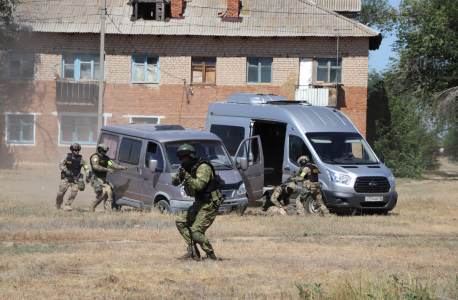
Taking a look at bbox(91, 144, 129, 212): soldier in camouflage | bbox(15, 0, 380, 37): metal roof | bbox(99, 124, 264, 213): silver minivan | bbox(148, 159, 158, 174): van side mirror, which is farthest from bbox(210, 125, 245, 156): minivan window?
bbox(15, 0, 380, 37): metal roof

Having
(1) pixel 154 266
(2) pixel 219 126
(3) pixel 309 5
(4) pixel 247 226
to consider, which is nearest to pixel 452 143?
(3) pixel 309 5

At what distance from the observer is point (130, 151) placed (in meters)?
12.3

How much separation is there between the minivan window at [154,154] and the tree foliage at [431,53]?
59.8 ft

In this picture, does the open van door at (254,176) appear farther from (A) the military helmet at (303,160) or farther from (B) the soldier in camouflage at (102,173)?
(B) the soldier in camouflage at (102,173)

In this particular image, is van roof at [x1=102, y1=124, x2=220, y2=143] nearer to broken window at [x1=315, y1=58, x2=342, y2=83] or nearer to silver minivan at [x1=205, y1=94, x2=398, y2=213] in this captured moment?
silver minivan at [x1=205, y1=94, x2=398, y2=213]

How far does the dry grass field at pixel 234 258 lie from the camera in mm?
5527

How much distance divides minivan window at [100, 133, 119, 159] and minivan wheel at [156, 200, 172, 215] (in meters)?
2.15

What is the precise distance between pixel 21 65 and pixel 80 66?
9.40 ft

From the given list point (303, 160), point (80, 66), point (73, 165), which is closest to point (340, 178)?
point (303, 160)

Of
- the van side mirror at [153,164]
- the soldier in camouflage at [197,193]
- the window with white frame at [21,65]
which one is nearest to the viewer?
the soldier in camouflage at [197,193]

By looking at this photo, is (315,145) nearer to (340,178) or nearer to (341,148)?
(341,148)

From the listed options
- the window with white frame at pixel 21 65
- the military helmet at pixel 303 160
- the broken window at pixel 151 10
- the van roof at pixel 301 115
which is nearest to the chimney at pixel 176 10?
the broken window at pixel 151 10

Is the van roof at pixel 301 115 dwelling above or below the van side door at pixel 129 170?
above

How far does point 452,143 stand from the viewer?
54938 millimetres
